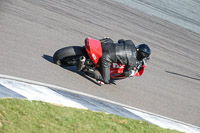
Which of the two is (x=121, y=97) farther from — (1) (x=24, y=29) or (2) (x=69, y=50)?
(1) (x=24, y=29)

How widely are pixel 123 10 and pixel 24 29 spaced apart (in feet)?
30.8

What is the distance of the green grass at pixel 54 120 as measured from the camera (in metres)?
4.65

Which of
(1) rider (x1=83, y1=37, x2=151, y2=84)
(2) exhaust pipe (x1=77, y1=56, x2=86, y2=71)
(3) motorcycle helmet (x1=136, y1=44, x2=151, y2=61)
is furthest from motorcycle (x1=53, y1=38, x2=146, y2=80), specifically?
(3) motorcycle helmet (x1=136, y1=44, x2=151, y2=61)

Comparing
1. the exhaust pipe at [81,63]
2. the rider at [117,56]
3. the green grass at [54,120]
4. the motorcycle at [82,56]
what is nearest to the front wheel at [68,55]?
the motorcycle at [82,56]

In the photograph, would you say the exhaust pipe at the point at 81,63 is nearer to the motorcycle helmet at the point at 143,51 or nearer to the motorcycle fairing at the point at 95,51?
the motorcycle fairing at the point at 95,51

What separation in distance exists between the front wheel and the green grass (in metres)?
2.14

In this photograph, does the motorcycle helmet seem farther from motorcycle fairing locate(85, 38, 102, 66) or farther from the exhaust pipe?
the exhaust pipe

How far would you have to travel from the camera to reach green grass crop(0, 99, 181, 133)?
15.3 feet

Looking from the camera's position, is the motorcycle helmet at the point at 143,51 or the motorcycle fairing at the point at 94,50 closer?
Answer: the motorcycle fairing at the point at 94,50

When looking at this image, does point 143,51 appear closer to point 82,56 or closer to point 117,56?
point 117,56

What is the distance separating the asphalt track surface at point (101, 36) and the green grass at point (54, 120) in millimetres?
1484

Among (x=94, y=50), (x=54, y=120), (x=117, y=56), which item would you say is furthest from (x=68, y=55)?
(x=54, y=120)

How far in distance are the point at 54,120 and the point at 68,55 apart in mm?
2984

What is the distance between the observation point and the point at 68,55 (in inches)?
313
